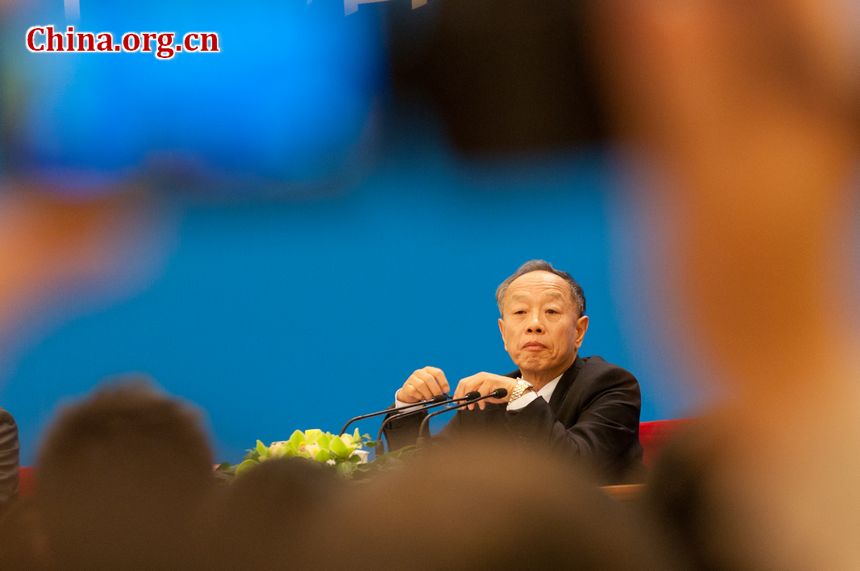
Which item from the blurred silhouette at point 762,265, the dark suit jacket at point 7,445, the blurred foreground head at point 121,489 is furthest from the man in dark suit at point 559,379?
the blurred foreground head at point 121,489

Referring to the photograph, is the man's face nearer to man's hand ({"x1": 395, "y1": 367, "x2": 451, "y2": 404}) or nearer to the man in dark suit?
the man in dark suit

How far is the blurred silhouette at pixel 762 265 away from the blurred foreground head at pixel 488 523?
1.5 inches

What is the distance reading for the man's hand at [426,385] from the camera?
195 centimetres

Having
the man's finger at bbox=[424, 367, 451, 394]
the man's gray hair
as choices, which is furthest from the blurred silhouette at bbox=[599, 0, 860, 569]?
the man's gray hair

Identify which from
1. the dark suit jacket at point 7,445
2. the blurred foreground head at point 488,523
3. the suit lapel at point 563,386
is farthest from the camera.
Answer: the dark suit jacket at point 7,445

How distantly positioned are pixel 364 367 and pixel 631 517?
10.6 ft

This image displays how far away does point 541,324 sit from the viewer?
226 centimetres

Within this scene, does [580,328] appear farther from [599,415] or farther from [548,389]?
[599,415]

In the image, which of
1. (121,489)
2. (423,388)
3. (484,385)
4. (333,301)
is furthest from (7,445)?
(121,489)

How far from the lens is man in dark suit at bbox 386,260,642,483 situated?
77.5 inches

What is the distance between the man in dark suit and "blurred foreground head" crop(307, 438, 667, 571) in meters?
1.61

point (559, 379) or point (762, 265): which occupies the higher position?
point (762, 265)

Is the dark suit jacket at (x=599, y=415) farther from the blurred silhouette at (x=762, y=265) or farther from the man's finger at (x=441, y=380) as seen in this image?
the blurred silhouette at (x=762, y=265)

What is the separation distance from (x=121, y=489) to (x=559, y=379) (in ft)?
6.84
